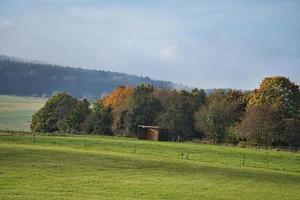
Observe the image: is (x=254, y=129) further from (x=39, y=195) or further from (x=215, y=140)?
(x=39, y=195)

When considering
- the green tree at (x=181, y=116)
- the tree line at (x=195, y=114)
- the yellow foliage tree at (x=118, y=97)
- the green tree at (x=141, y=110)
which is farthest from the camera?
the yellow foliage tree at (x=118, y=97)

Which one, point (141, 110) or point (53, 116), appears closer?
point (141, 110)

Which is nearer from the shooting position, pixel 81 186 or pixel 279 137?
pixel 81 186

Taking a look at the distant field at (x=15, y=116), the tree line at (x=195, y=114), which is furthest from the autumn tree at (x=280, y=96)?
the distant field at (x=15, y=116)

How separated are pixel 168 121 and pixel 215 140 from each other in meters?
14.3

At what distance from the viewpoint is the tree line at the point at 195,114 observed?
297ft

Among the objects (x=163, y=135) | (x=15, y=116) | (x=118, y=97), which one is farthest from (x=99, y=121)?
(x=15, y=116)

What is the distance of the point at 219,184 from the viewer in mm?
35188

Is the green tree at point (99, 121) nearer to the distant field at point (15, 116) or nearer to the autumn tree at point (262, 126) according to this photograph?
the distant field at point (15, 116)

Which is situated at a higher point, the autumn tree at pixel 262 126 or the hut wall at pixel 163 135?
the autumn tree at pixel 262 126

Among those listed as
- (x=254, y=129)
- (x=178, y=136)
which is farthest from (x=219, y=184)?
(x=178, y=136)

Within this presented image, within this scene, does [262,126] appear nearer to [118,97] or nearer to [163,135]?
[163,135]

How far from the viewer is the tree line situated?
90500 mm

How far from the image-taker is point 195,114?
10988 cm
